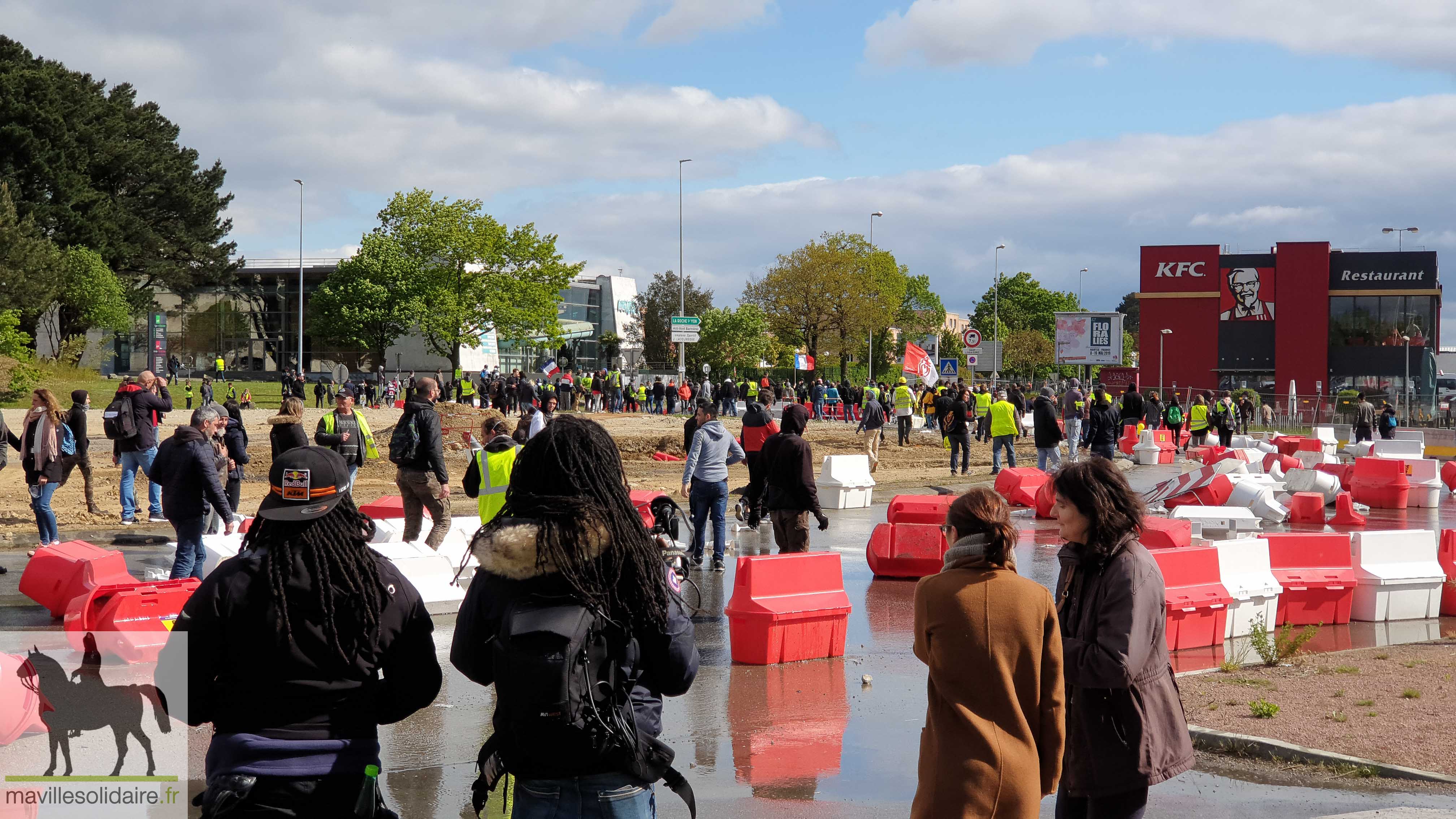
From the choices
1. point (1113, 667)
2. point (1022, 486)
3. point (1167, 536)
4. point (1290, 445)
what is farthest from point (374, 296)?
point (1113, 667)

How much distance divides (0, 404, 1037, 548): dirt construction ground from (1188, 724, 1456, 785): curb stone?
11119 mm

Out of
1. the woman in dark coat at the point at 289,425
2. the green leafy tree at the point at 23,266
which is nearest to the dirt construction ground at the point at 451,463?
the woman in dark coat at the point at 289,425

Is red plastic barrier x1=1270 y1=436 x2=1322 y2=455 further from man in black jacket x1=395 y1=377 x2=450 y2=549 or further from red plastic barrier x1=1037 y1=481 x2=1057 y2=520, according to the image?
man in black jacket x1=395 y1=377 x2=450 y2=549

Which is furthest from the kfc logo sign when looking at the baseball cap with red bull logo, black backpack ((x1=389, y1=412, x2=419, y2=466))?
the baseball cap with red bull logo

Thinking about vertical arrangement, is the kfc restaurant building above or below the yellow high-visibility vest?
above

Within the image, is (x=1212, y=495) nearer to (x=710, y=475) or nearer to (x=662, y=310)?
(x=710, y=475)

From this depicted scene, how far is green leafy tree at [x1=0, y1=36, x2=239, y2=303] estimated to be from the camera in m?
55.9

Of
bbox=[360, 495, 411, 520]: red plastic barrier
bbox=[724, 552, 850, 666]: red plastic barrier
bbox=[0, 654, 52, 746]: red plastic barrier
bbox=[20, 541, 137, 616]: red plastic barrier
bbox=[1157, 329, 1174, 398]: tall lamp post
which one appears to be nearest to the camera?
bbox=[0, 654, 52, 746]: red plastic barrier

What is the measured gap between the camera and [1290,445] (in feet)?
90.5

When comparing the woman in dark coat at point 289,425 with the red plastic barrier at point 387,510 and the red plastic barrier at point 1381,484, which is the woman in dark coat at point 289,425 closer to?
the red plastic barrier at point 387,510

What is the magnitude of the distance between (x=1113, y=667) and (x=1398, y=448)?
24487mm

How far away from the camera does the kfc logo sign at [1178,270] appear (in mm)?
67500

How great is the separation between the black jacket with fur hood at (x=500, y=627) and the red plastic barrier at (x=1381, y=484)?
65.1 feet

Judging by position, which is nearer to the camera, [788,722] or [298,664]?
[298,664]
